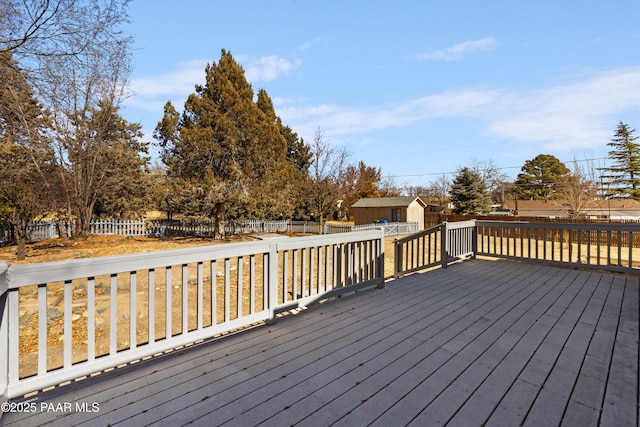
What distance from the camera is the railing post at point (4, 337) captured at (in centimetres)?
152

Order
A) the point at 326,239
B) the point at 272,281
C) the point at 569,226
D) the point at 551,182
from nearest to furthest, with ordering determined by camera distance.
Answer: the point at 272,281
the point at 326,239
the point at 569,226
the point at 551,182

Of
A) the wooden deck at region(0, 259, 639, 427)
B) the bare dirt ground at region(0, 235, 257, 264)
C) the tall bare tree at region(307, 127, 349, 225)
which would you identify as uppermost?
the tall bare tree at region(307, 127, 349, 225)

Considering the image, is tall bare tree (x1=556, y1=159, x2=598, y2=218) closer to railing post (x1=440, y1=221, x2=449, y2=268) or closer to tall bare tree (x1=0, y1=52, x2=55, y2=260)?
railing post (x1=440, y1=221, x2=449, y2=268)

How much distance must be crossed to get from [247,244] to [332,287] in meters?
1.28

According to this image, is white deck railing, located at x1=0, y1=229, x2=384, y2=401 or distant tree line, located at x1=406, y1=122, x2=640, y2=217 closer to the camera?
white deck railing, located at x1=0, y1=229, x2=384, y2=401

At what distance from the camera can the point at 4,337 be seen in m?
1.55

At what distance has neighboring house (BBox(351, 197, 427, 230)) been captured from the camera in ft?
73.8

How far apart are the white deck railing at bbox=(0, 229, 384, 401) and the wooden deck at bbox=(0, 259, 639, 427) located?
0.13 metres

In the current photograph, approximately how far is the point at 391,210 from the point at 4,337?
23.0 meters

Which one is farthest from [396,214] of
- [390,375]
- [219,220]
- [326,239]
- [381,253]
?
[390,375]

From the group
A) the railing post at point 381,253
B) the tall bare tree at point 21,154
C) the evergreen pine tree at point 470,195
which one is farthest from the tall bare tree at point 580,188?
the tall bare tree at point 21,154

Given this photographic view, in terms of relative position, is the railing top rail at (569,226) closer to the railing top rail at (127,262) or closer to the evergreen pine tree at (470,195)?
the railing top rail at (127,262)

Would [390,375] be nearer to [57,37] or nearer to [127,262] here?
[127,262]

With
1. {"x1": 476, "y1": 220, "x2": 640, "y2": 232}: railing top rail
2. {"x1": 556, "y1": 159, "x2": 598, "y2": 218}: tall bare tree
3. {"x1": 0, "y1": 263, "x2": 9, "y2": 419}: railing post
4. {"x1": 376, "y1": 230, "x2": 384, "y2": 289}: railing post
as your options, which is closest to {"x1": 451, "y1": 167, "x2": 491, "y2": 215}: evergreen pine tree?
{"x1": 556, "y1": 159, "x2": 598, "y2": 218}: tall bare tree
